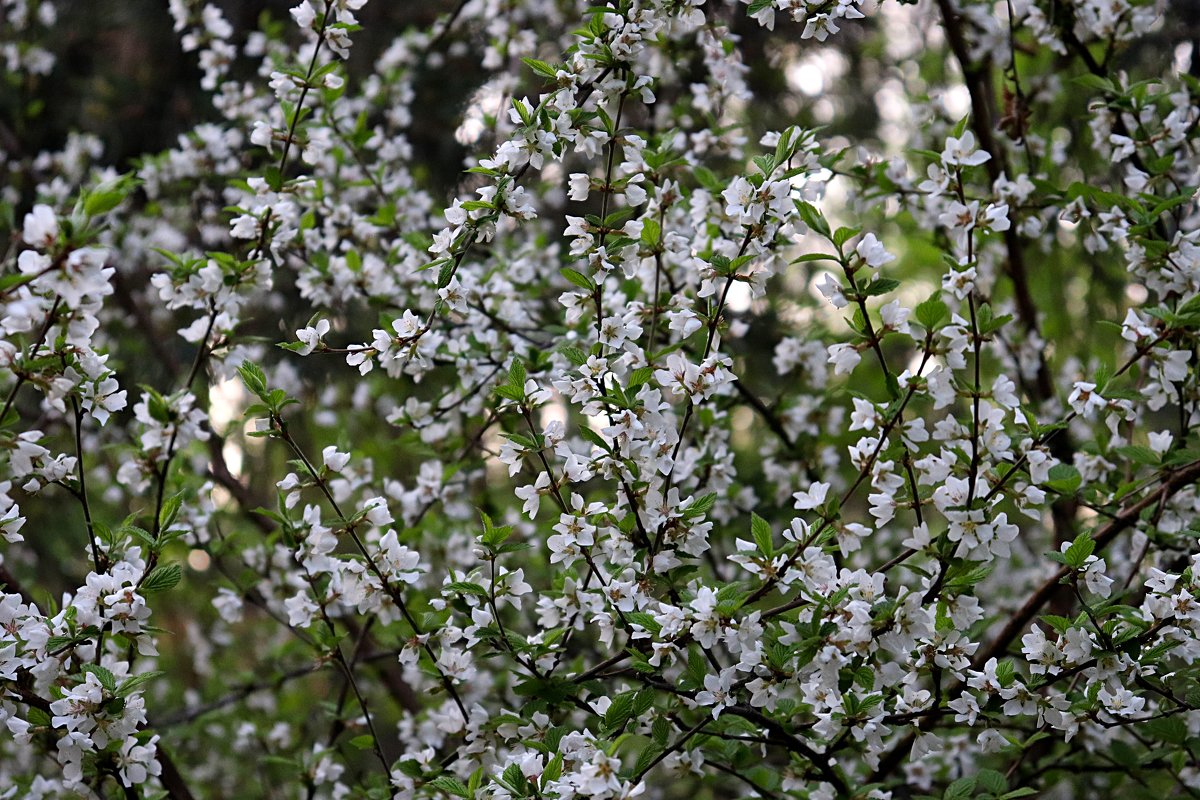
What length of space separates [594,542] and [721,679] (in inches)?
13.2

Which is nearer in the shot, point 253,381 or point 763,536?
point 763,536

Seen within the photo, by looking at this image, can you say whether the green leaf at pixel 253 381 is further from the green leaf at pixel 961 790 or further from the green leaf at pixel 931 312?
the green leaf at pixel 961 790

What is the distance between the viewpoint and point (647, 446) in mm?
1872

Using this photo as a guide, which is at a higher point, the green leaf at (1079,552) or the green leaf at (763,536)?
the green leaf at (763,536)

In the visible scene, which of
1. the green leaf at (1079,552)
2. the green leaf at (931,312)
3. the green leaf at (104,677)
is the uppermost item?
the green leaf at (931,312)

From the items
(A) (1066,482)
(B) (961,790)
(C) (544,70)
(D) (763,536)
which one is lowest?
(B) (961,790)

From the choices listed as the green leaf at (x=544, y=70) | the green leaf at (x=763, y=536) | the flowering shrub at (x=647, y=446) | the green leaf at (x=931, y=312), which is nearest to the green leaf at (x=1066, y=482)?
the flowering shrub at (x=647, y=446)

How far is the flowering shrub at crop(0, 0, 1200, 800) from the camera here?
6.00 feet

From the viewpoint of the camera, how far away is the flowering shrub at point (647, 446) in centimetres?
183

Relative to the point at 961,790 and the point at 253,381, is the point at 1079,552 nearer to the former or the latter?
the point at 961,790

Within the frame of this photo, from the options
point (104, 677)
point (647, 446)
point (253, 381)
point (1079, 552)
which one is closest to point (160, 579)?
point (104, 677)

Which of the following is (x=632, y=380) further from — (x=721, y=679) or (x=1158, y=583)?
(x=1158, y=583)

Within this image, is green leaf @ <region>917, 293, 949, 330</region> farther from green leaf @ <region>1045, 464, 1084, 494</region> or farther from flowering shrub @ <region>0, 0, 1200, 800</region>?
green leaf @ <region>1045, 464, 1084, 494</region>

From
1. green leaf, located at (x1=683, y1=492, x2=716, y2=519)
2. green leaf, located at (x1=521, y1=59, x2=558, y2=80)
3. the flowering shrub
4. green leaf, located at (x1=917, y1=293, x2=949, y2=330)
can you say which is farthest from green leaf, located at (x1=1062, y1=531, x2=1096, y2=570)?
green leaf, located at (x1=521, y1=59, x2=558, y2=80)
